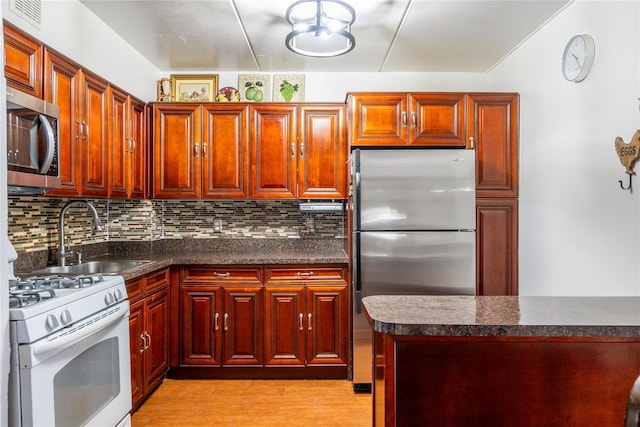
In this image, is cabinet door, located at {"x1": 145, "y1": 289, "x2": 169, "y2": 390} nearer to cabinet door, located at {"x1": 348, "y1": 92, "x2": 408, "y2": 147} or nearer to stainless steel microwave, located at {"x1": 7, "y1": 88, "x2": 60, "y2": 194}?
stainless steel microwave, located at {"x1": 7, "y1": 88, "x2": 60, "y2": 194}

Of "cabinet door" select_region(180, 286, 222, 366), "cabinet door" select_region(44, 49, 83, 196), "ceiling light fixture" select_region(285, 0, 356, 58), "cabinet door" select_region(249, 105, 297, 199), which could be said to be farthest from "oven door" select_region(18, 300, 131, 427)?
"ceiling light fixture" select_region(285, 0, 356, 58)

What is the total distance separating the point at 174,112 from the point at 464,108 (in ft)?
7.32

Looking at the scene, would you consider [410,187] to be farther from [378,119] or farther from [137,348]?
[137,348]

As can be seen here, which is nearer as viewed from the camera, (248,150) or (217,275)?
(217,275)

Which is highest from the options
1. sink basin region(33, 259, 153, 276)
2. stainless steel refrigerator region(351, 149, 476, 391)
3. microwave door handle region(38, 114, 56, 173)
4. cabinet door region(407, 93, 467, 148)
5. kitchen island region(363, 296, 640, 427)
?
cabinet door region(407, 93, 467, 148)

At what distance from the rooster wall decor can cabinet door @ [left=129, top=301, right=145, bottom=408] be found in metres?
2.71

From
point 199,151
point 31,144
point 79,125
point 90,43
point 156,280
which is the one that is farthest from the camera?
point 199,151

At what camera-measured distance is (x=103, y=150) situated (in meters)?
2.52

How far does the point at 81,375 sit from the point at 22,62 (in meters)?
1.42

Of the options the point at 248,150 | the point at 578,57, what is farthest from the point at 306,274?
the point at 578,57

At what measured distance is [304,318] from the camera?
295 cm

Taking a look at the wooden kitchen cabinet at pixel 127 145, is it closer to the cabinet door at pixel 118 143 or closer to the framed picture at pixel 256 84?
the cabinet door at pixel 118 143

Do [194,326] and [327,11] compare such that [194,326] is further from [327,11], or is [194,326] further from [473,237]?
[327,11]

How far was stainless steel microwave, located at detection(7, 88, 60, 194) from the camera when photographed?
1.63m
